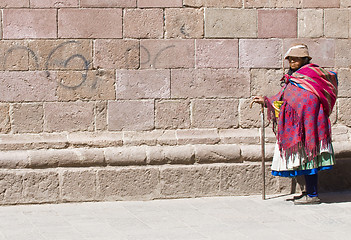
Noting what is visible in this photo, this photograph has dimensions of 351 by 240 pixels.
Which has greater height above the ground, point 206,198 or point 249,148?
point 249,148

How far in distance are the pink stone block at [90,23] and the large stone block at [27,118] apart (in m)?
0.84

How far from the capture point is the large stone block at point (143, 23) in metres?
7.27

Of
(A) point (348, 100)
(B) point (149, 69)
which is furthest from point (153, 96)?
(A) point (348, 100)

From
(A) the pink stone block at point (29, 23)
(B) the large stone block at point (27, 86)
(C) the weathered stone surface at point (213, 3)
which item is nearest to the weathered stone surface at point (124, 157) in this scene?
(B) the large stone block at point (27, 86)

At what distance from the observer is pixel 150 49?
288 inches

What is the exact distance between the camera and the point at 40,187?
694 centimetres

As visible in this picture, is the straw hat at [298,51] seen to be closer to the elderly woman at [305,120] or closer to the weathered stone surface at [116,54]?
the elderly woman at [305,120]

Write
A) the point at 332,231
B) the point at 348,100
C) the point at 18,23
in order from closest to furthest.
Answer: the point at 332,231
the point at 18,23
the point at 348,100

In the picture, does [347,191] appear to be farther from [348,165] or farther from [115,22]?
[115,22]

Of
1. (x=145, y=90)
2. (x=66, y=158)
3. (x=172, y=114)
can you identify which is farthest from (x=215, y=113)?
(x=66, y=158)

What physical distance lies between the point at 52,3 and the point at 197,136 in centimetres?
214

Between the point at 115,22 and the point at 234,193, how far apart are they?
2.28 m

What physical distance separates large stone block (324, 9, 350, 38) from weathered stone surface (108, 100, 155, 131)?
2183 mm

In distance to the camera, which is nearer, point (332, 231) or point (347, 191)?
point (332, 231)
